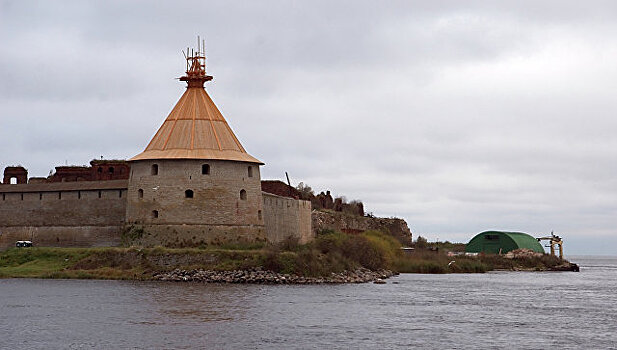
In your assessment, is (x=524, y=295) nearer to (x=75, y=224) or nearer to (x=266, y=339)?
(x=266, y=339)

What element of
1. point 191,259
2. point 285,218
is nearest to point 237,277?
point 191,259

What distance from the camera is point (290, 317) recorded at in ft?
82.8

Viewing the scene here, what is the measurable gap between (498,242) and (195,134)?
31547 millimetres

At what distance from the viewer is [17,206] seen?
46.6 m

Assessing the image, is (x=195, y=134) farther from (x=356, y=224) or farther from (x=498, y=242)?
(x=498, y=242)

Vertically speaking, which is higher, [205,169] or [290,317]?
[205,169]

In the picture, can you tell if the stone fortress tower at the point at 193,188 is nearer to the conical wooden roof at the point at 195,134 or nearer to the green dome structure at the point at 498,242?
the conical wooden roof at the point at 195,134

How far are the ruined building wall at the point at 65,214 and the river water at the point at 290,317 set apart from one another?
8062 millimetres

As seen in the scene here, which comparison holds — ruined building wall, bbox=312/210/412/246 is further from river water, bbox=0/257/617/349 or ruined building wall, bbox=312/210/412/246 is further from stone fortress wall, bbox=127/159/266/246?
river water, bbox=0/257/617/349

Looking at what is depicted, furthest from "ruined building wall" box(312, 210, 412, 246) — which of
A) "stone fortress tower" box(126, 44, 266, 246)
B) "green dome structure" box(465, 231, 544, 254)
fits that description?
"stone fortress tower" box(126, 44, 266, 246)

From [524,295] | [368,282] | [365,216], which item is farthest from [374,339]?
[365,216]

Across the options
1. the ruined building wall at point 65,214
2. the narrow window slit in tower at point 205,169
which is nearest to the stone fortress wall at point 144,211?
the ruined building wall at point 65,214

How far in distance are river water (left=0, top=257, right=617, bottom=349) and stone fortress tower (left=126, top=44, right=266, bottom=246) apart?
22.7 ft

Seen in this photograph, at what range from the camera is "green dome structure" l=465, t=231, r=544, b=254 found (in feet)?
215
